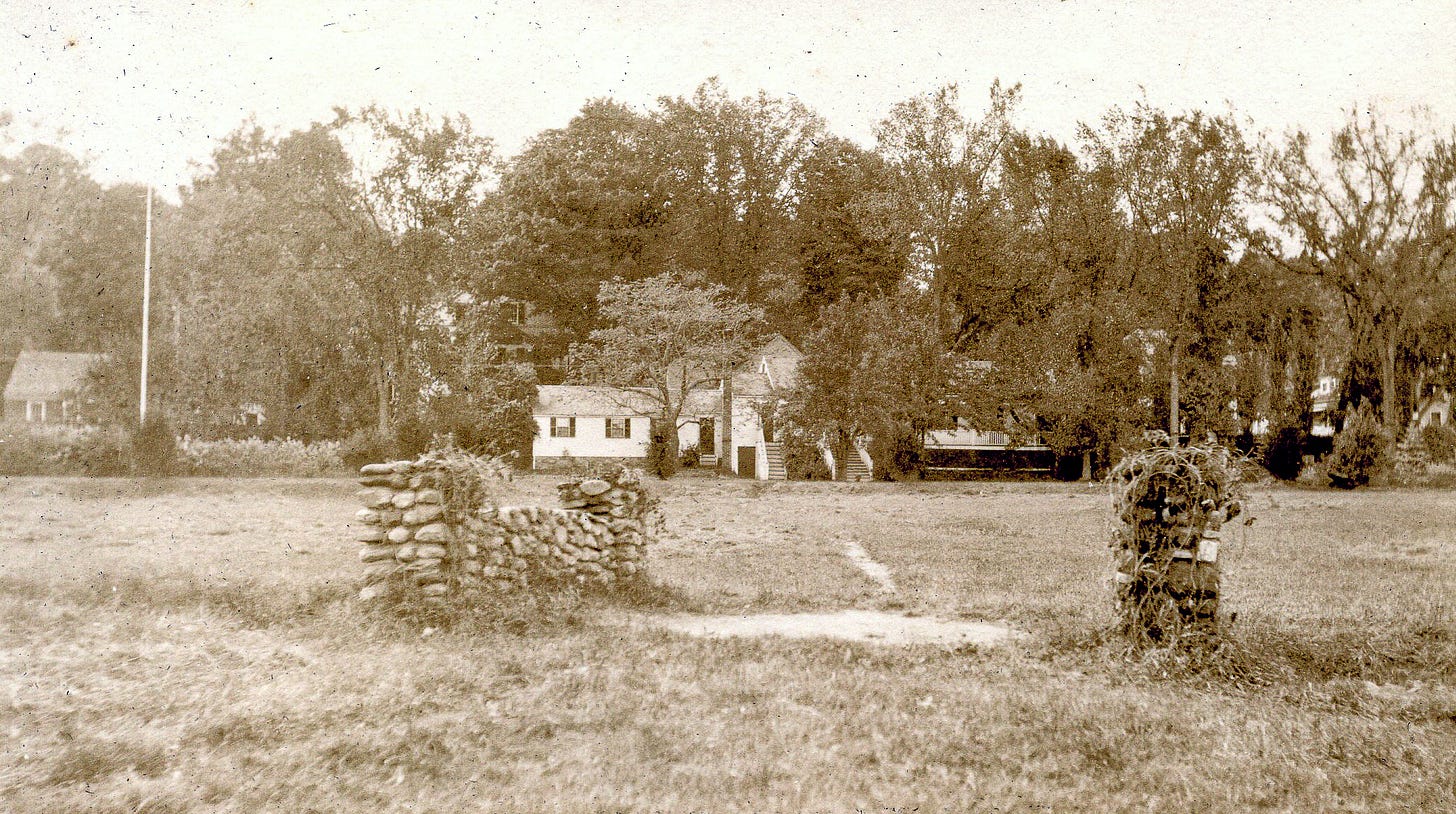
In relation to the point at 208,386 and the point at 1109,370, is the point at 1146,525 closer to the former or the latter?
the point at 1109,370

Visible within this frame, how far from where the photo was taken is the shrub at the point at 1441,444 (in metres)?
36.5

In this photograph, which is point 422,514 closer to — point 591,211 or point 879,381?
point 879,381

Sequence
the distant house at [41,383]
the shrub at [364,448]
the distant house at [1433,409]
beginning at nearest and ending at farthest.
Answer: the shrub at [364,448] < the distant house at [41,383] < the distant house at [1433,409]

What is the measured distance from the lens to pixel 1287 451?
39125 millimetres

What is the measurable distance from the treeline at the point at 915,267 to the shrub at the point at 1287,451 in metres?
0.46

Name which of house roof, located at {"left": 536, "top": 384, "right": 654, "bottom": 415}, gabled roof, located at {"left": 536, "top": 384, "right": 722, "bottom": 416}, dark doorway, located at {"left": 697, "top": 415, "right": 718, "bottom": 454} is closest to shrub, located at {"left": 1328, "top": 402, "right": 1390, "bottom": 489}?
gabled roof, located at {"left": 536, "top": 384, "right": 722, "bottom": 416}

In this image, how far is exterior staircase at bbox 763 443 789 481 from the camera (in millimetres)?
43922

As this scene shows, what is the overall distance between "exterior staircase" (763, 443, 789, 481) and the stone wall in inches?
1274

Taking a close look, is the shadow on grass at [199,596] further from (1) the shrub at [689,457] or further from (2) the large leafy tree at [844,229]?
(1) the shrub at [689,457]

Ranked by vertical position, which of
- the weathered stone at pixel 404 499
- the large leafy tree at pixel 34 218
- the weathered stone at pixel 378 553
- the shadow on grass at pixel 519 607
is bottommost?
the shadow on grass at pixel 519 607

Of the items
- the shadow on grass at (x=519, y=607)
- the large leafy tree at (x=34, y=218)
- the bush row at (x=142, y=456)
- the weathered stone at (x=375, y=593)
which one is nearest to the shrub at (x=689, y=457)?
the bush row at (x=142, y=456)

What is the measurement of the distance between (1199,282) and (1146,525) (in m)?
34.8

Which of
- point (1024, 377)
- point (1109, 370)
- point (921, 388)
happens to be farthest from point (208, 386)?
point (1109, 370)

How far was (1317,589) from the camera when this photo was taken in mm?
11898
